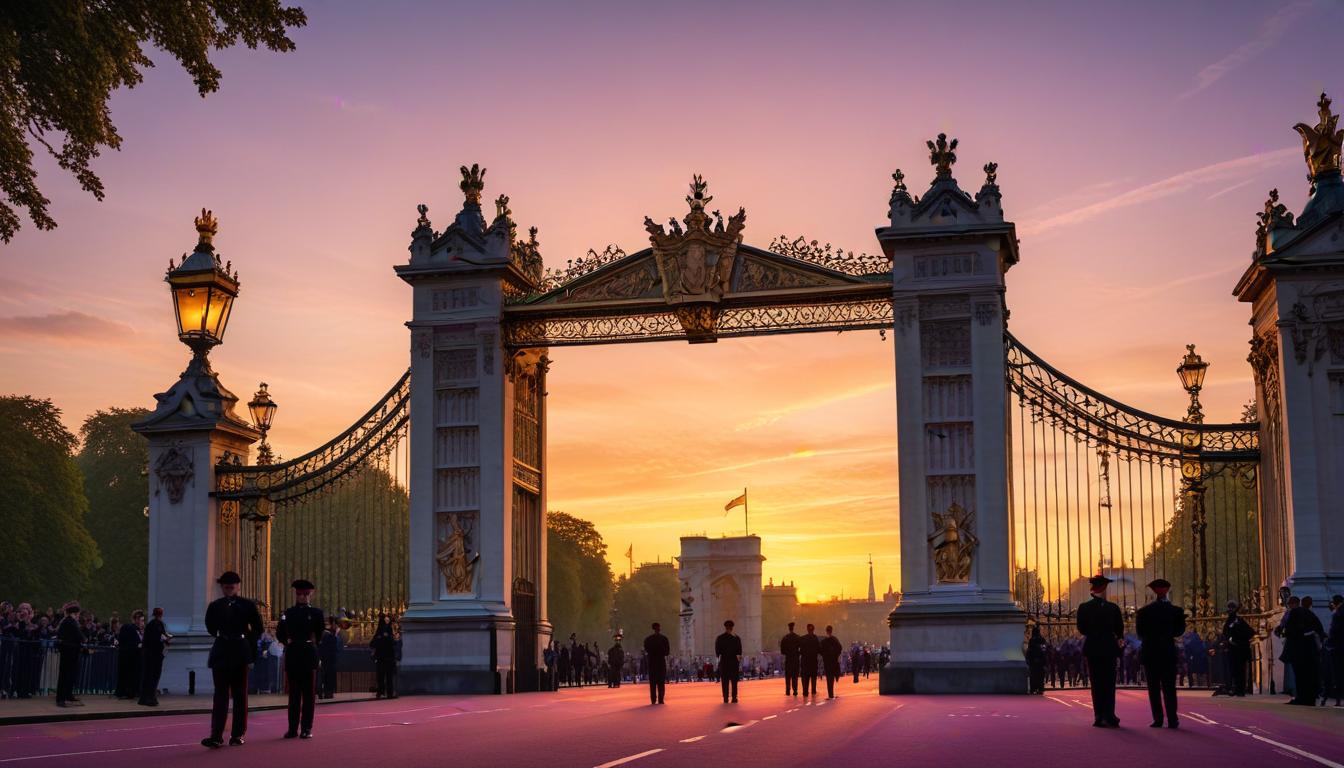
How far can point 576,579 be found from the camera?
10256cm

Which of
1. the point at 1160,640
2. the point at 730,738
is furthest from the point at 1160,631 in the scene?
the point at 730,738

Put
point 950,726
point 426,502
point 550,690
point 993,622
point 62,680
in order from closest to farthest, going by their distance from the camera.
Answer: point 950,726 < point 62,680 < point 993,622 < point 426,502 < point 550,690

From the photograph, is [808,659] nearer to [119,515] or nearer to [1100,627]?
[1100,627]

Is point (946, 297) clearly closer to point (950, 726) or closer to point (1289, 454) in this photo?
point (1289, 454)

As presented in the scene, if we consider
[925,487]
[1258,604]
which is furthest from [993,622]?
[1258,604]

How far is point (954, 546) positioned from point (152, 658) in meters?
14.9

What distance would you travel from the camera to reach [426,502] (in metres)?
32.7

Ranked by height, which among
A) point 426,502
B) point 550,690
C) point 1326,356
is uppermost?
point 1326,356

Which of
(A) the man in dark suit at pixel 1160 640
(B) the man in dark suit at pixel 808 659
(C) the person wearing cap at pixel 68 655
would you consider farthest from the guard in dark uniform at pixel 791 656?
(A) the man in dark suit at pixel 1160 640

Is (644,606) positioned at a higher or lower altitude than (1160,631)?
lower

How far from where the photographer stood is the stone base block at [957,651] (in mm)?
28469

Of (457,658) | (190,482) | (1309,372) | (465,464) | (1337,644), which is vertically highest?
(1309,372)

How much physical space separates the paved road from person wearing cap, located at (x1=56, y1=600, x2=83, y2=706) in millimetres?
3034

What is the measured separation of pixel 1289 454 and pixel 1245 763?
15.7 metres
